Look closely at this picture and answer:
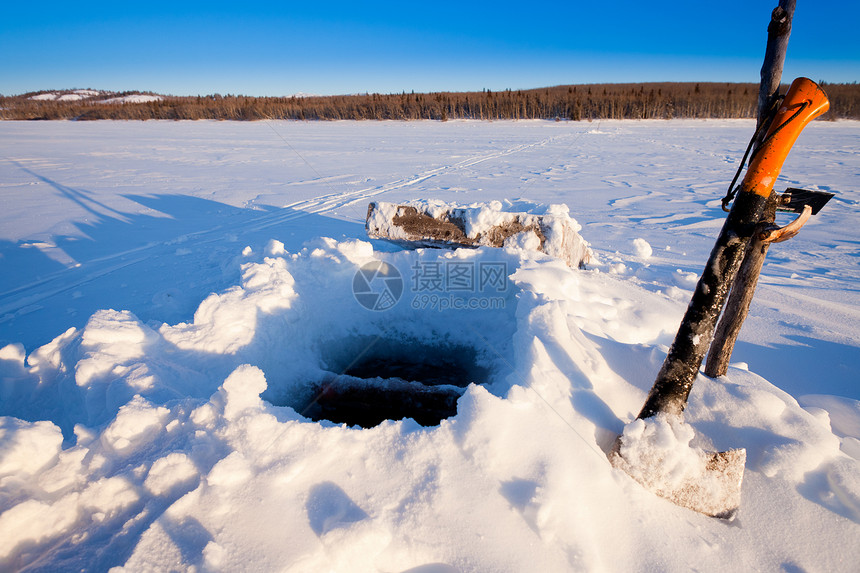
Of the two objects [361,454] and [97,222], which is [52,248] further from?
[361,454]

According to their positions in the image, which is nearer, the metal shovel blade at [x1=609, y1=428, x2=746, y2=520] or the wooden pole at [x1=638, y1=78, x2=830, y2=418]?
the wooden pole at [x1=638, y1=78, x2=830, y2=418]

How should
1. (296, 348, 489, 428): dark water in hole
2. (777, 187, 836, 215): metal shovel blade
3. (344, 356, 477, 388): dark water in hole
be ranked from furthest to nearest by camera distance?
(344, 356, 477, 388): dark water in hole → (296, 348, 489, 428): dark water in hole → (777, 187, 836, 215): metal shovel blade

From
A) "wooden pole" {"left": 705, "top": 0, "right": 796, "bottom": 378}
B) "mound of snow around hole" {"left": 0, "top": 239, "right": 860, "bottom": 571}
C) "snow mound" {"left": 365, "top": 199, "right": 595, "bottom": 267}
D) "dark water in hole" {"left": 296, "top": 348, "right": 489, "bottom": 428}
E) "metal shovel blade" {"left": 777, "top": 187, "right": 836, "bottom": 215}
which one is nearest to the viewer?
"mound of snow around hole" {"left": 0, "top": 239, "right": 860, "bottom": 571}

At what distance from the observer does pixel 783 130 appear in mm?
1422

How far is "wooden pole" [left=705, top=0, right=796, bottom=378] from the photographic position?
150 cm

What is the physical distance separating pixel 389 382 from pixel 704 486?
6.26 ft

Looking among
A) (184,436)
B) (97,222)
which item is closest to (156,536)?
(184,436)

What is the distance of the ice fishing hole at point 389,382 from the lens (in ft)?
8.72

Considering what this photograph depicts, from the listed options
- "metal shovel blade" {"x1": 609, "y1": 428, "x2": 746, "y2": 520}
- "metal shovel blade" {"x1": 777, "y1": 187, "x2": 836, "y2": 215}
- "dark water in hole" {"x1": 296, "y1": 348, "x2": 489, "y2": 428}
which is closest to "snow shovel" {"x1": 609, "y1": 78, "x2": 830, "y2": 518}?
"metal shovel blade" {"x1": 609, "y1": 428, "x2": 746, "y2": 520}

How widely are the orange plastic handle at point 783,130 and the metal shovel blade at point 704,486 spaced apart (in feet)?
3.85

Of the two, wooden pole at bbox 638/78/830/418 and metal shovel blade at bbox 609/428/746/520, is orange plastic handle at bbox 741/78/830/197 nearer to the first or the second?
wooden pole at bbox 638/78/830/418

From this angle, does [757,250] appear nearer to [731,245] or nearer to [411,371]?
[731,245]

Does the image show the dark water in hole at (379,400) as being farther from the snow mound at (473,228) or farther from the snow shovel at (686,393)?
the snow mound at (473,228)

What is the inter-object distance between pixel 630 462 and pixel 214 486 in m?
1.73
